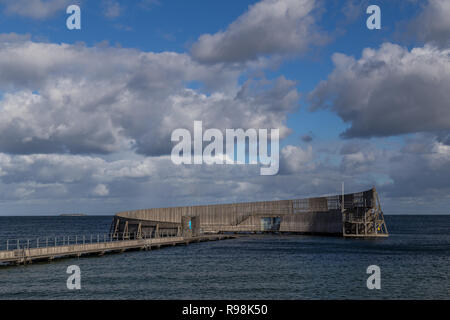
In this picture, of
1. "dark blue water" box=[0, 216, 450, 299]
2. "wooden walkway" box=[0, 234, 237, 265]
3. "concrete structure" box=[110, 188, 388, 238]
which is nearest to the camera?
"dark blue water" box=[0, 216, 450, 299]

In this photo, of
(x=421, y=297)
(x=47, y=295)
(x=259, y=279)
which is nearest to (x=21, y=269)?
(x=47, y=295)

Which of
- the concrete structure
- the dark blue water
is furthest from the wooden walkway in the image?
the concrete structure

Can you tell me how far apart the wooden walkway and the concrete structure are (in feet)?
37.5

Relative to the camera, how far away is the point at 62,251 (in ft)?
199

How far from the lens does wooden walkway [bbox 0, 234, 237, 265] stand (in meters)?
54.0

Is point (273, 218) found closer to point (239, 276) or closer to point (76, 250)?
point (76, 250)

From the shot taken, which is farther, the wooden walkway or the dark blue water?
the wooden walkway

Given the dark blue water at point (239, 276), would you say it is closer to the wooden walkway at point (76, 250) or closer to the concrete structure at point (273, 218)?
the wooden walkway at point (76, 250)

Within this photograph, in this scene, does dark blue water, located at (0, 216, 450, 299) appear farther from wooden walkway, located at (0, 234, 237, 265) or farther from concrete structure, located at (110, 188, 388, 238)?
concrete structure, located at (110, 188, 388, 238)

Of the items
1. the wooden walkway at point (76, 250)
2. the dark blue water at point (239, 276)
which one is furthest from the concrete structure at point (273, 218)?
the dark blue water at point (239, 276)

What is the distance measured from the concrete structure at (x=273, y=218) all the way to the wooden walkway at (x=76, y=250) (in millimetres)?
11426

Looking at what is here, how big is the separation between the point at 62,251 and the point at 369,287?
40167mm
